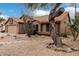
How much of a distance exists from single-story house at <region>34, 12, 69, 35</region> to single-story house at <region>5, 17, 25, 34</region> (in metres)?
0.21

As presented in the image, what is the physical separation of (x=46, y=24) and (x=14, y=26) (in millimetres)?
434

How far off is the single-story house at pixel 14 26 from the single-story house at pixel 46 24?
0.69 ft

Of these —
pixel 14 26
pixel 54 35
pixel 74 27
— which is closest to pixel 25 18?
pixel 14 26

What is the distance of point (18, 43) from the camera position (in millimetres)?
3035

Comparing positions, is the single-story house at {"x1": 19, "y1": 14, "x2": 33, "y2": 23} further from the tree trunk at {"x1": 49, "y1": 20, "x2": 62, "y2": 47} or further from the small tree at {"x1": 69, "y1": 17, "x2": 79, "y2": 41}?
the small tree at {"x1": 69, "y1": 17, "x2": 79, "y2": 41}

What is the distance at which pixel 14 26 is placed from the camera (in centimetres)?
305

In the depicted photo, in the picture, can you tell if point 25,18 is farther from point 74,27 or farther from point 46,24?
point 74,27

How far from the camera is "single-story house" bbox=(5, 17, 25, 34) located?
9.93 ft

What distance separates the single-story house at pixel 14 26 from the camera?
9.93ft

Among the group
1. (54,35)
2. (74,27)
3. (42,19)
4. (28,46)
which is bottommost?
(28,46)

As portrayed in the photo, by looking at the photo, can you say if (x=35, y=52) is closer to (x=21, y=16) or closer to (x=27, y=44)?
(x=27, y=44)

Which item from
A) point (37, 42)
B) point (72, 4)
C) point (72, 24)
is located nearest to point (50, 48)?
point (37, 42)

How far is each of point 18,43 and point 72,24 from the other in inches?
30.2

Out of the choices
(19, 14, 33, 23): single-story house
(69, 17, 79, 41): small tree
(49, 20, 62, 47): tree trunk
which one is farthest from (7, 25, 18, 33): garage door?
(69, 17, 79, 41): small tree
